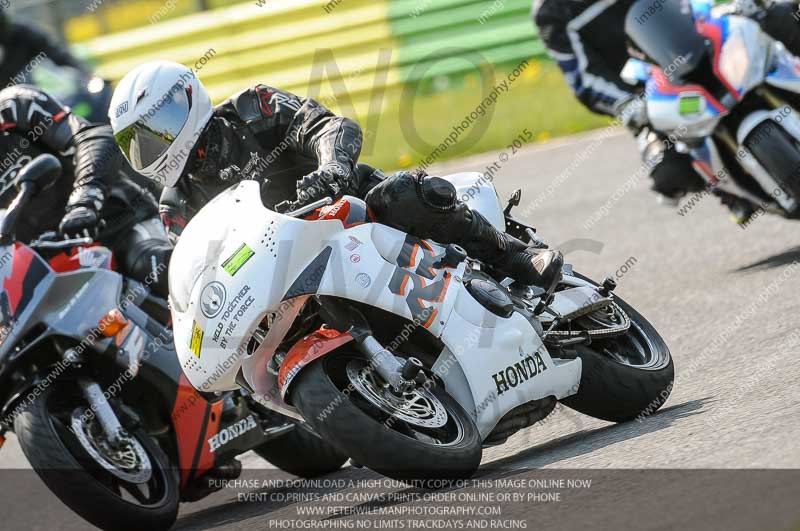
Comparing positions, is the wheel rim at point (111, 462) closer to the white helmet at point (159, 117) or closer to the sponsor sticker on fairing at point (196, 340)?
the sponsor sticker on fairing at point (196, 340)

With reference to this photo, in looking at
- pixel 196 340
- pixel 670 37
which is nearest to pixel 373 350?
pixel 196 340

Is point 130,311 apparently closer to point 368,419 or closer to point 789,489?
point 368,419

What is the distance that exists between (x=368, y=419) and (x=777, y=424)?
1.27 meters

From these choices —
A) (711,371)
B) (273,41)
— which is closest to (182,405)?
(711,371)

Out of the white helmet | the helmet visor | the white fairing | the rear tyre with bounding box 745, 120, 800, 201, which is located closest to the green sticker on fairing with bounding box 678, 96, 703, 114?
the rear tyre with bounding box 745, 120, 800, 201

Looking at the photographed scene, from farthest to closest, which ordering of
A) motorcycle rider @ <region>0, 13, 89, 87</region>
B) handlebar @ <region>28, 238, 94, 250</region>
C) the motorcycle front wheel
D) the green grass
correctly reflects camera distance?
the green grass, motorcycle rider @ <region>0, 13, 89, 87</region>, handlebar @ <region>28, 238, 94, 250</region>, the motorcycle front wheel

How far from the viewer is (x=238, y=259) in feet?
15.0

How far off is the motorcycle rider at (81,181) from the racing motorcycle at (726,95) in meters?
3.05

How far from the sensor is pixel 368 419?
427cm

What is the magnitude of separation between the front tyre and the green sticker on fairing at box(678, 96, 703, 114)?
367cm

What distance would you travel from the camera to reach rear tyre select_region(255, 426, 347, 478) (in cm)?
628

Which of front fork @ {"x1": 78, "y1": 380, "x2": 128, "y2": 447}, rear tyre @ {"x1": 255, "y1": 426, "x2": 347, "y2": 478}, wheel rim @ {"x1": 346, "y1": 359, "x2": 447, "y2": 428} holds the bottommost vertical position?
rear tyre @ {"x1": 255, "y1": 426, "x2": 347, "y2": 478}

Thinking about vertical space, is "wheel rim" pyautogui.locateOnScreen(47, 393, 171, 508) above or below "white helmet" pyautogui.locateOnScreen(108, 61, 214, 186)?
below

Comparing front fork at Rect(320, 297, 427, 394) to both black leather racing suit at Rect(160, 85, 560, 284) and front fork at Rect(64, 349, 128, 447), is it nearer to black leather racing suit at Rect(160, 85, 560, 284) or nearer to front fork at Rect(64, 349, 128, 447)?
black leather racing suit at Rect(160, 85, 560, 284)
